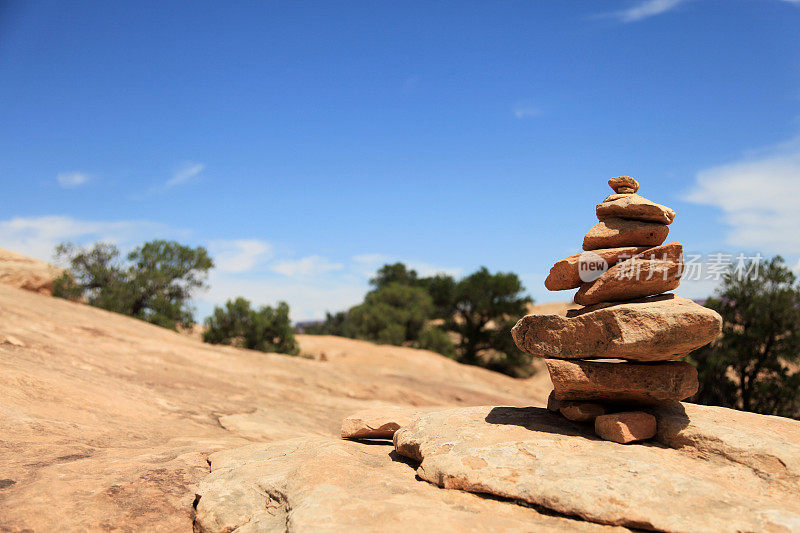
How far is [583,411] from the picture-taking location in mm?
6875

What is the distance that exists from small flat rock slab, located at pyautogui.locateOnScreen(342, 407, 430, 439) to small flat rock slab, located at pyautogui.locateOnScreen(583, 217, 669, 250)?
13.0ft

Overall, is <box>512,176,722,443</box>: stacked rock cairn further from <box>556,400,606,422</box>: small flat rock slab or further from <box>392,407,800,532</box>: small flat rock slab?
<box>392,407,800,532</box>: small flat rock slab

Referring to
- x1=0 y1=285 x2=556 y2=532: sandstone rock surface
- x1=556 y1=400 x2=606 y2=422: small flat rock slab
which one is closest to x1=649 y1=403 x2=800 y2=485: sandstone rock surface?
x1=556 y1=400 x2=606 y2=422: small flat rock slab

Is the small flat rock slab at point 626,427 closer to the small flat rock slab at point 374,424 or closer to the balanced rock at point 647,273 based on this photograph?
the balanced rock at point 647,273

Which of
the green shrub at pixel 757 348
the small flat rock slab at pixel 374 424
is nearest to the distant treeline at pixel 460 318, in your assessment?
the green shrub at pixel 757 348

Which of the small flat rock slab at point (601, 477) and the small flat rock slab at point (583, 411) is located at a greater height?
the small flat rock slab at point (583, 411)

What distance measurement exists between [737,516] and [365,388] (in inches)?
535

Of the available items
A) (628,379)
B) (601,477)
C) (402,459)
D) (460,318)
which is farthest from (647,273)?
(460,318)

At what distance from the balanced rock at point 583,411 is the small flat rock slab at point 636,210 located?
8.19 feet

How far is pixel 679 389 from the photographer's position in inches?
264

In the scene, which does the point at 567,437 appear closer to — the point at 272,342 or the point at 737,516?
the point at 737,516

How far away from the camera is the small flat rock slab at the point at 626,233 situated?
22.9 ft

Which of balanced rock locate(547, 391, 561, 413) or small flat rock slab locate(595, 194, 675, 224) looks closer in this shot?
small flat rock slab locate(595, 194, 675, 224)

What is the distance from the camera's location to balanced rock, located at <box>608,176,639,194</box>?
7547 mm
